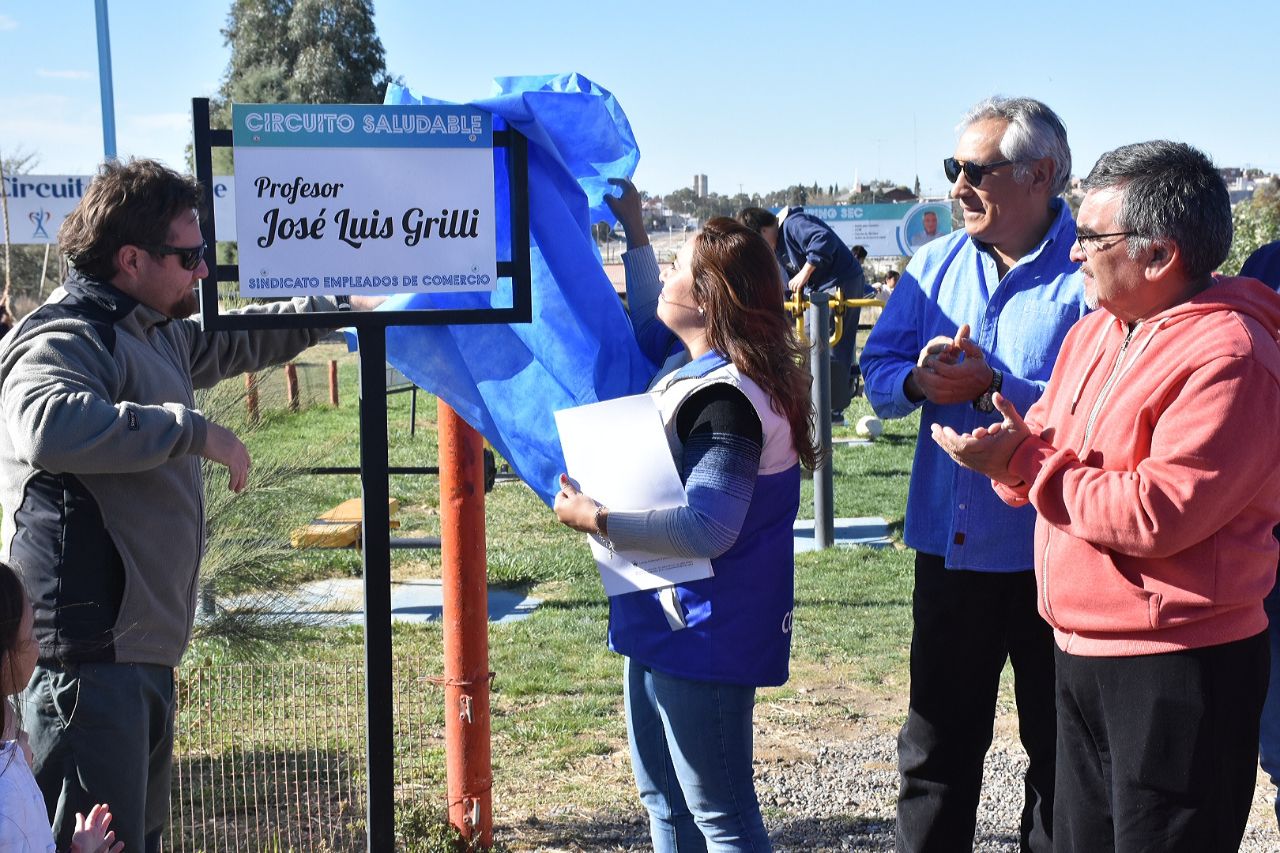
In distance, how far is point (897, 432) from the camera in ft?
42.5

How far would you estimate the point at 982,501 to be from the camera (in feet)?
10.1

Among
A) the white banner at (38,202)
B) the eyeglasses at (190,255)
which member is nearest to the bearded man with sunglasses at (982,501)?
the eyeglasses at (190,255)

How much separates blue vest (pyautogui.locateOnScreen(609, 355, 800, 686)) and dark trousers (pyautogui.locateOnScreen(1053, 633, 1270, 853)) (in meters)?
0.66

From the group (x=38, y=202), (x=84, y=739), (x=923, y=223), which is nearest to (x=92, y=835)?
(x=84, y=739)

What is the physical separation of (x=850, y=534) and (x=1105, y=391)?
6.16m

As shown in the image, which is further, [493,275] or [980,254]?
[980,254]

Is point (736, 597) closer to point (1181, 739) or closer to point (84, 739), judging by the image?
point (1181, 739)

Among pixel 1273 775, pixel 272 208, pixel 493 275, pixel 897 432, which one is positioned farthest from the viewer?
pixel 897 432

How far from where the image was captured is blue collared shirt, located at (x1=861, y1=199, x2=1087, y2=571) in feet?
10.0

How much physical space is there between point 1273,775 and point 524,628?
12.3ft

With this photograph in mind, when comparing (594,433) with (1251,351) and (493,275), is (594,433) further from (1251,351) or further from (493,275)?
(1251,351)

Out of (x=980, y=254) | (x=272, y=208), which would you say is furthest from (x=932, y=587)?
(x=272, y=208)

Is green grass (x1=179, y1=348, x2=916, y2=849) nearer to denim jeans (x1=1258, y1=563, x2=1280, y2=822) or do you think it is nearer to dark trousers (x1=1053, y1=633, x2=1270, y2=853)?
denim jeans (x1=1258, y1=563, x2=1280, y2=822)

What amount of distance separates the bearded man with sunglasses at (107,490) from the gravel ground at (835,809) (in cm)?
159
